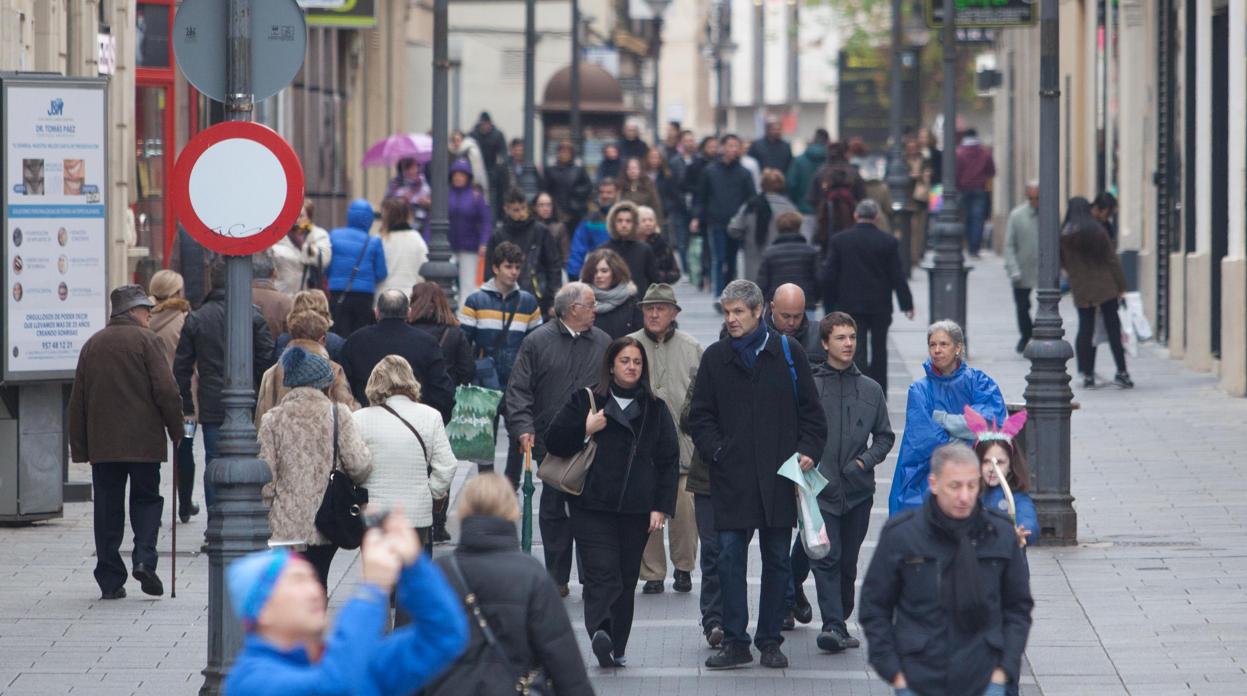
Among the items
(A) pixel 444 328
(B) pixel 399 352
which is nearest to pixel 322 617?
(B) pixel 399 352

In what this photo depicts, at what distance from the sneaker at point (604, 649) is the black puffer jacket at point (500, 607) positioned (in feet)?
11.2

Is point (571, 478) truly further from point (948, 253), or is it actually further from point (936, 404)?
point (948, 253)

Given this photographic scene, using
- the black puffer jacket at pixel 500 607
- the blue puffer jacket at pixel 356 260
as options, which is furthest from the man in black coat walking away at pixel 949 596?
the blue puffer jacket at pixel 356 260

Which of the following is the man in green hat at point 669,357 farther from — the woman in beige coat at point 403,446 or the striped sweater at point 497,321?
the striped sweater at point 497,321

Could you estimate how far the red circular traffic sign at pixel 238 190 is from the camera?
8875 millimetres

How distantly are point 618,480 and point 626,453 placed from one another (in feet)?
0.41

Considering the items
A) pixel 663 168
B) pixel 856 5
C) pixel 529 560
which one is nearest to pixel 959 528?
pixel 529 560

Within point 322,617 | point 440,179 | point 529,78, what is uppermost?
point 529,78

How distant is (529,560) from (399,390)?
387 cm

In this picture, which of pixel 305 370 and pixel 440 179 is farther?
pixel 440 179

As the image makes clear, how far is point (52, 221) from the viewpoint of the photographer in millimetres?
13234

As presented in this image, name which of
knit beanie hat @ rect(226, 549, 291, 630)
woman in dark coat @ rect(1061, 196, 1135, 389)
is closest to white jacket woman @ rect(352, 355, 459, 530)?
knit beanie hat @ rect(226, 549, 291, 630)

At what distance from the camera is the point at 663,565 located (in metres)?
12.0

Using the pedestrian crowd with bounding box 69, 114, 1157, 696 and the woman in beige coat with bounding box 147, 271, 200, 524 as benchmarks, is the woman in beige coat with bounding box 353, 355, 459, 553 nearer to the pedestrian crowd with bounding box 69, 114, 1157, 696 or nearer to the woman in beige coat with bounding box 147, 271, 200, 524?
the pedestrian crowd with bounding box 69, 114, 1157, 696
